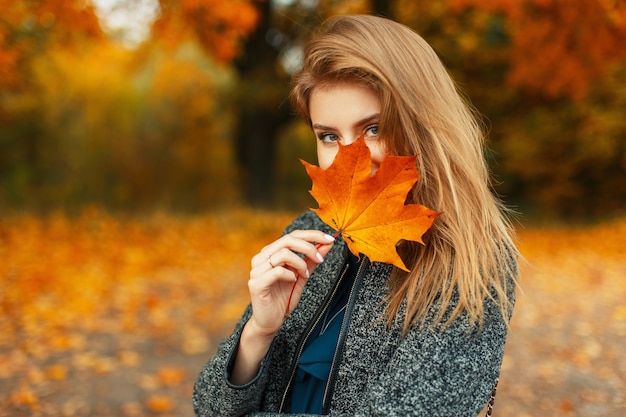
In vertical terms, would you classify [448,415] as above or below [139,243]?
below

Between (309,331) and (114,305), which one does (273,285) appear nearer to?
(309,331)

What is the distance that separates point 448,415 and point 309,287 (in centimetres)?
51

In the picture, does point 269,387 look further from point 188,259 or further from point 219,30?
point 219,30

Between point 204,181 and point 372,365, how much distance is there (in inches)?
520

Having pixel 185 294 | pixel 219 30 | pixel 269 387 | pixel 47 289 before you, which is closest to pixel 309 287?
pixel 269 387

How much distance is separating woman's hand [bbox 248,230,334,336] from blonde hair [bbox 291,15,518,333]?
0.20 m

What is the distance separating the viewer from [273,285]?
1271 millimetres

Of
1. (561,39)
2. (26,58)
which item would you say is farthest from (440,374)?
(26,58)

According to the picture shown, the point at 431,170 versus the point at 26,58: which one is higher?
the point at 26,58

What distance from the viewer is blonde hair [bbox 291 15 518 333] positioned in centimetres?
122

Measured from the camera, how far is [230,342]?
1344 mm

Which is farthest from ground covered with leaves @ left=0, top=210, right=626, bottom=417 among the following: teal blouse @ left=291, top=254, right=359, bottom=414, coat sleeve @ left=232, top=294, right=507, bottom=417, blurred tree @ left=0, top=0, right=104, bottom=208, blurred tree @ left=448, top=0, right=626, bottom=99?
blurred tree @ left=448, top=0, right=626, bottom=99

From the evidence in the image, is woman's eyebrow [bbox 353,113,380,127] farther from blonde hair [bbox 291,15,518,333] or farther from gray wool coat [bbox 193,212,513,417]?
gray wool coat [bbox 193,212,513,417]

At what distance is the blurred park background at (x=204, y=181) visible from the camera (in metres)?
4.33
